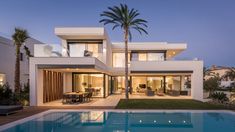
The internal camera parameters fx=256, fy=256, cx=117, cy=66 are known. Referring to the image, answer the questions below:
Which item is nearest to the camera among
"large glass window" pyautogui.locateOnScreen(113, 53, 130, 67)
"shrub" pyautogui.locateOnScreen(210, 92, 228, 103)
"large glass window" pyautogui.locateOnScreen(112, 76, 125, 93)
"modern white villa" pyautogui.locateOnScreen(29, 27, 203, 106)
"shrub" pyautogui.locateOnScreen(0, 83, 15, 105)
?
"shrub" pyautogui.locateOnScreen(0, 83, 15, 105)

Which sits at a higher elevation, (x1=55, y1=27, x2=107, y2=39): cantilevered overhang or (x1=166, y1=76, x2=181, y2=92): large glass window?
(x1=55, y1=27, x2=107, y2=39): cantilevered overhang

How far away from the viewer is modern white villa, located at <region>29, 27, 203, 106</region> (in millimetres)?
18734

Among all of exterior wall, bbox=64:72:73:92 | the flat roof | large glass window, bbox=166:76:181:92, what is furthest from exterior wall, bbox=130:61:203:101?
large glass window, bbox=166:76:181:92

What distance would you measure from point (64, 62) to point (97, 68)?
260cm

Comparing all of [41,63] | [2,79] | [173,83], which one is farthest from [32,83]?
[173,83]

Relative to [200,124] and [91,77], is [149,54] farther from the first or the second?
[200,124]

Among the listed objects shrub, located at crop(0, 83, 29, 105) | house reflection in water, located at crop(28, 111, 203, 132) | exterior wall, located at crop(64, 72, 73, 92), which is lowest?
house reflection in water, located at crop(28, 111, 203, 132)

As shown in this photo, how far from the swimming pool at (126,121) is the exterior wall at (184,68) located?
A: 854 centimetres

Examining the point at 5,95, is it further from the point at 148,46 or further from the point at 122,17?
the point at 148,46

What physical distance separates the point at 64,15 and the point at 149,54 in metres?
11.5

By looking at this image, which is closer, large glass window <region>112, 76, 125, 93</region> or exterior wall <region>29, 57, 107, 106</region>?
exterior wall <region>29, 57, 107, 106</region>

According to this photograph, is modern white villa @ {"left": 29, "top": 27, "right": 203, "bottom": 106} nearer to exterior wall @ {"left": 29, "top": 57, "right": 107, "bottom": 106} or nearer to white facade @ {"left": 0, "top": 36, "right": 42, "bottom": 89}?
exterior wall @ {"left": 29, "top": 57, "right": 107, "bottom": 106}

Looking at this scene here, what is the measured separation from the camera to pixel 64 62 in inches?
728

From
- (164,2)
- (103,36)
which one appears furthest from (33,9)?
(164,2)
